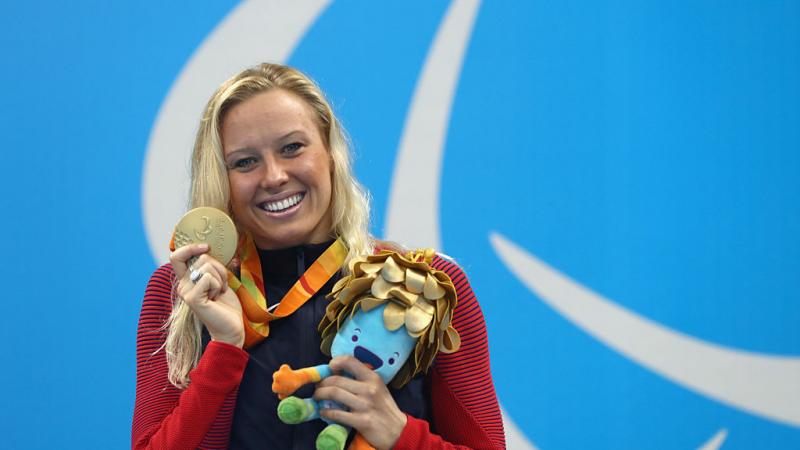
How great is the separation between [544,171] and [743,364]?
787mm

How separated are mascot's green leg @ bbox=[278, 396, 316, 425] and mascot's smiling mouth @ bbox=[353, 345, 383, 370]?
11 centimetres

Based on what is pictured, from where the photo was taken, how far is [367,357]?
4.00 feet

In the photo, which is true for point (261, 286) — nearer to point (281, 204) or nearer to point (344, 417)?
point (281, 204)

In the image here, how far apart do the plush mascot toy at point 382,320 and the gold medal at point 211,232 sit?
22cm

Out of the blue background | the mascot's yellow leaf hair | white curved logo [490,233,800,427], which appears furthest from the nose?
white curved logo [490,233,800,427]

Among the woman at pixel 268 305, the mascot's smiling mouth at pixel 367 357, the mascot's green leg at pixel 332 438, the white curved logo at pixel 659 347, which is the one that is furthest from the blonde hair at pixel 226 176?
the white curved logo at pixel 659 347

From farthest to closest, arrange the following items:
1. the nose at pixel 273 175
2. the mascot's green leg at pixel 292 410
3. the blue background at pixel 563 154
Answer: the blue background at pixel 563 154
the nose at pixel 273 175
the mascot's green leg at pixel 292 410

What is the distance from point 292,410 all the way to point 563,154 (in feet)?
4.63

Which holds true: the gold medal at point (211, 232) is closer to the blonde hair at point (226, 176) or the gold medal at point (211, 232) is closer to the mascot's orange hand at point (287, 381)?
the blonde hair at point (226, 176)

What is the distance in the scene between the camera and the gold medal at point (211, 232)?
4.45ft

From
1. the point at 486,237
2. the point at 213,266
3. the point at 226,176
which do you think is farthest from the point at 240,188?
the point at 486,237

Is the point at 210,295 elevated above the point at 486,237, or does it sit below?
below

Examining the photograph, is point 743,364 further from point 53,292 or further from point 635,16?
point 53,292

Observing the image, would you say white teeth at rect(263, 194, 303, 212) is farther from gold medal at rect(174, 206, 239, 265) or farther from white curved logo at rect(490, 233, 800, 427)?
white curved logo at rect(490, 233, 800, 427)
